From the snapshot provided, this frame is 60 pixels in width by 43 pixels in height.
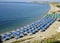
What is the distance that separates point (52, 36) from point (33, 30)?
91.9 inches

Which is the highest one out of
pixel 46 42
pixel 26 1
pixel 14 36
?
pixel 26 1

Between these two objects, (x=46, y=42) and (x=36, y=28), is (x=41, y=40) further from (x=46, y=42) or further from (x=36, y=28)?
(x=36, y=28)

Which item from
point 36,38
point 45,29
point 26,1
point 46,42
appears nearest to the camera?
point 46,42

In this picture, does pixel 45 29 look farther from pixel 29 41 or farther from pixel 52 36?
pixel 29 41

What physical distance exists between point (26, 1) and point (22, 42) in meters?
48.3

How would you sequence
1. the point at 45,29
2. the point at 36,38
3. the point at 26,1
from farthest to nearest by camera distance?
the point at 26,1 < the point at 45,29 < the point at 36,38

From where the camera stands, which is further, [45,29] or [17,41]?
[45,29]

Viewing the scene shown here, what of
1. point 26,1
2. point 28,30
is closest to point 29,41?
point 28,30

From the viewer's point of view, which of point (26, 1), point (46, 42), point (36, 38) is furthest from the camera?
point (26, 1)

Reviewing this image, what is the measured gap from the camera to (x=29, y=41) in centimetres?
1500

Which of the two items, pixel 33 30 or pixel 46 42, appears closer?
pixel 46 42

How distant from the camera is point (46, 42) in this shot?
1482cm

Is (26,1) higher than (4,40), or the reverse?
(26,1)

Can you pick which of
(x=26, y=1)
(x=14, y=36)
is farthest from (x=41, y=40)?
(x=26, y=1)
